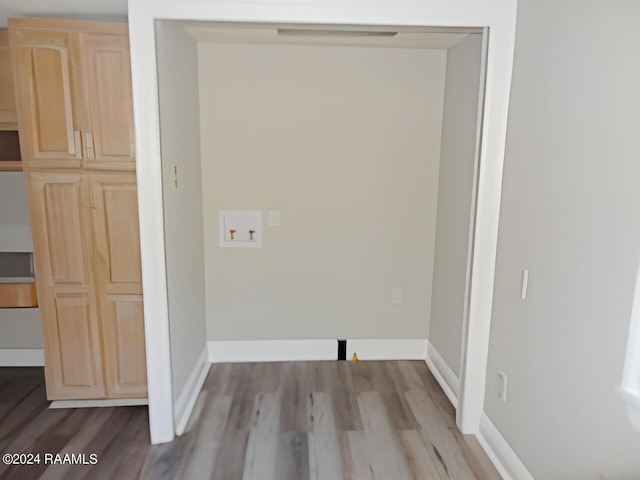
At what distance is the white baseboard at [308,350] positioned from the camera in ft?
10.6

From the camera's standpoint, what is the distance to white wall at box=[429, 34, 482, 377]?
251 cm

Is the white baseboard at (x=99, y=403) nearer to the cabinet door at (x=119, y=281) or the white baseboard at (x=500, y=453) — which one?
the cabinet door at (x=119, y=281)

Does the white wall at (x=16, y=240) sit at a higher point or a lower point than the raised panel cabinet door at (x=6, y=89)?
lower

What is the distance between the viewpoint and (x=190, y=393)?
8.66 feet

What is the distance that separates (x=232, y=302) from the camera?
3.18 m

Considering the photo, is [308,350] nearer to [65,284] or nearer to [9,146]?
[65,284]

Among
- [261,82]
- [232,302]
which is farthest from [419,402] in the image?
[261,82]

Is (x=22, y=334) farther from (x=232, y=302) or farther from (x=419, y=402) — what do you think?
(x=419, y=402)

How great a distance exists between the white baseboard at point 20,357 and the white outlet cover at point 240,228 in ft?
5.26

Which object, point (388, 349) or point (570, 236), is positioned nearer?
point (570, 236)

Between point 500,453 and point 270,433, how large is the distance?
121 centimetres

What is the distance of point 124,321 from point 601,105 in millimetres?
2525

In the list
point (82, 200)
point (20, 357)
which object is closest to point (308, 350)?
point (82, 200)

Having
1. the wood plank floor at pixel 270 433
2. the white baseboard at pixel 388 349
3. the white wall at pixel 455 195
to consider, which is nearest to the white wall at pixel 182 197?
the wood plank floor at pixel 270 433
